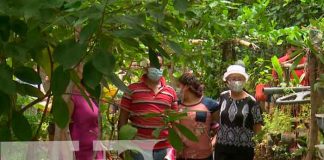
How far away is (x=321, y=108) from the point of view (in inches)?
154

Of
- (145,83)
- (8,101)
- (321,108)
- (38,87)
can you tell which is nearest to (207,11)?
(145,83)

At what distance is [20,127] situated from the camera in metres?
1.27

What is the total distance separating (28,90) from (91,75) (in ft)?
0.88

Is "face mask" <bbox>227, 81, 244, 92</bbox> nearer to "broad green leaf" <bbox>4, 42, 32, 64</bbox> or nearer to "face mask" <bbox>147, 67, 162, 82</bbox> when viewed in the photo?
"face mask" <bbox>147, 67, 162, 82</bbox>

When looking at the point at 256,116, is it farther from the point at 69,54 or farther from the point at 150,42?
the point at 69,54

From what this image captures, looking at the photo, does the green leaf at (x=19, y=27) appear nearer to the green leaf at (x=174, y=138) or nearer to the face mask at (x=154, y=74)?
the green leaf at (x=174, y=138)

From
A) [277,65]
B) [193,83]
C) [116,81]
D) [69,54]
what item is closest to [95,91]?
[116,81]

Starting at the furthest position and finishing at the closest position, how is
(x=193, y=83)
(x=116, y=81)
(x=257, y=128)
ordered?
1. (x=257, y=128)
2. (x=193, y=83)
3. (x=116, y=81)

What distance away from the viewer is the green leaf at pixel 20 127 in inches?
49.6

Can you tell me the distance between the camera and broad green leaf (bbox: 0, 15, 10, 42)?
1186 millimetres

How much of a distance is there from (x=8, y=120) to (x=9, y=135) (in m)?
0.04

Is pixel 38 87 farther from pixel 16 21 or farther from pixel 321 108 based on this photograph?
pixel 321 108

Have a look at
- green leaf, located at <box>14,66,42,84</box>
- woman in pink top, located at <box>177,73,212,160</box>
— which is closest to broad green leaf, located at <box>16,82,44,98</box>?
green leaf, located at <box>14,66,42,84</box>

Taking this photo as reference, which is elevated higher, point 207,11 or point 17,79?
point 207,11
